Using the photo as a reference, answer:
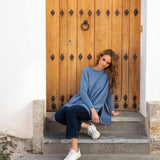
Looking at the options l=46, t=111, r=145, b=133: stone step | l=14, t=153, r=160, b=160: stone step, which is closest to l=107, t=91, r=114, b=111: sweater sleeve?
l=46, t=111, r=145, b=133: stone step

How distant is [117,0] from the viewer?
3.45 meters

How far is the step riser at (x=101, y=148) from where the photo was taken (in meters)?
2.99

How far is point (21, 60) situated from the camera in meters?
3.13

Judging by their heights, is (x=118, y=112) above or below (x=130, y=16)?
below

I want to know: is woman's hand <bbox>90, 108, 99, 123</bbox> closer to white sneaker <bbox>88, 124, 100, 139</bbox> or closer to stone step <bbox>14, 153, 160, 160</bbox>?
white sneaker <bbox>88, 124, 100, 139</bbox>

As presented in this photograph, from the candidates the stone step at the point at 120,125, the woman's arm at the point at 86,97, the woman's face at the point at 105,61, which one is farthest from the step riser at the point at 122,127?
the woman's face at the point at 105,61

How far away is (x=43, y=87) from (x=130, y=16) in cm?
164

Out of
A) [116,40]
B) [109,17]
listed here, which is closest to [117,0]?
[109,17]

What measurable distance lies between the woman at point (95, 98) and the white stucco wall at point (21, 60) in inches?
19.9

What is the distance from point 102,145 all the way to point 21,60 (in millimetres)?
1535

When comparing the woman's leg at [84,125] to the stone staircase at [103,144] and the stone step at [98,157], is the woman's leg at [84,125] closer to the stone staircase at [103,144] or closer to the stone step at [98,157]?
the stone staircase at [103,144]

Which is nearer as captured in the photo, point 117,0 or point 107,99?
point 107,99

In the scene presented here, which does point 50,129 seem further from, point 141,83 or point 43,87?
point 141,83

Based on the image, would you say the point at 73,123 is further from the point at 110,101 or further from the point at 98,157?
the point at 110,101
